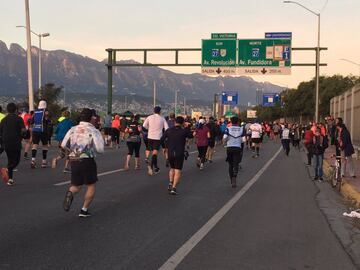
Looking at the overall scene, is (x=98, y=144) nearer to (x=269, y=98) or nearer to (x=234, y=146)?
(x=234, y=146)

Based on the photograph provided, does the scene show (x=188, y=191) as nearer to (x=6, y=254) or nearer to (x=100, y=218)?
(x=100, y=218)

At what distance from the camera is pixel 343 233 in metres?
8.19

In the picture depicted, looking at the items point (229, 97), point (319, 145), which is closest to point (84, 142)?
point (319, 145)

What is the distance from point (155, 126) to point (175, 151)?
3.40 meters

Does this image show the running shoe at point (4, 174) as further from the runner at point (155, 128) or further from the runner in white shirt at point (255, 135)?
the runner in white shirt at point (255, 135)

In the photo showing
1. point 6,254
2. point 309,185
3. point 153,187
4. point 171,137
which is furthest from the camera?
point 309,185

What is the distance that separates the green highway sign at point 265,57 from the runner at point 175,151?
26072 millimetres

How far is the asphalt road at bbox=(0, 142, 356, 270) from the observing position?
6297 millimetres

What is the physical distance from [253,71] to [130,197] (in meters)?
27.8

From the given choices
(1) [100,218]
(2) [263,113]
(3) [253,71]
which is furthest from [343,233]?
(2) [263,113]

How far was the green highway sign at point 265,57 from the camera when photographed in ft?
123

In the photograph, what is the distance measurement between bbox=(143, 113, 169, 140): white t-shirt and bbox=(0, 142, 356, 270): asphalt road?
1.90 m

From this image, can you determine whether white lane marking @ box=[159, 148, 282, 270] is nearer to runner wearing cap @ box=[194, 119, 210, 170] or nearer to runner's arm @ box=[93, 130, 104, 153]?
runner's arm @ box=[93, 130, 104, 153]

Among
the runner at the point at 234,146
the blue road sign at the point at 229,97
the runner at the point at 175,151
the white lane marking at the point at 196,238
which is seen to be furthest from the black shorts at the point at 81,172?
the blue road sign at the point at 229,97
